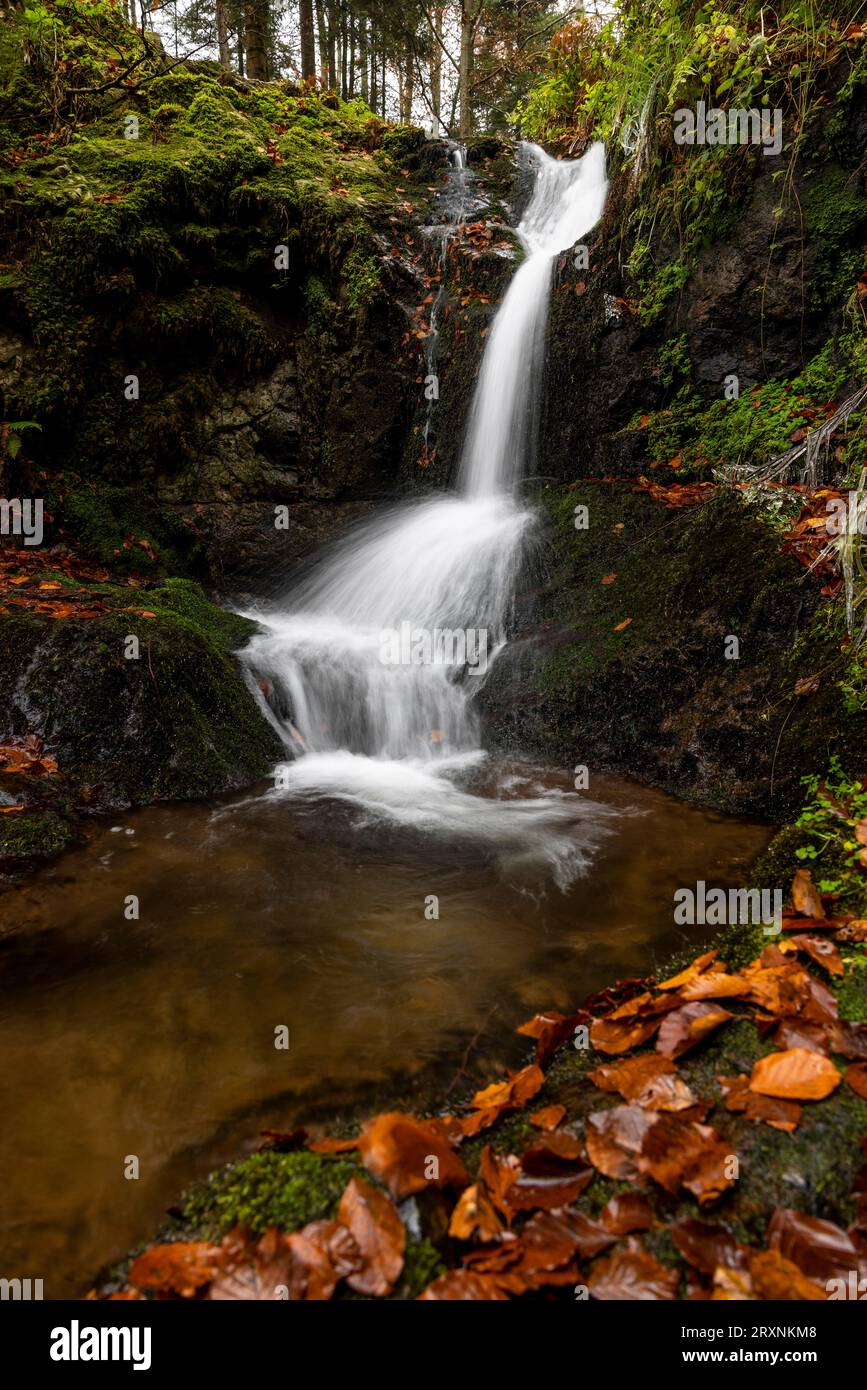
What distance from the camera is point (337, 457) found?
9172mm

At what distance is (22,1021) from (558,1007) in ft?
6.70

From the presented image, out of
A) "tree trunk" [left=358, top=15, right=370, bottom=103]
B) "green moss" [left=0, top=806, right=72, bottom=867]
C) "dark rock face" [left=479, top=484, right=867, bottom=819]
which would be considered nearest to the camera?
"green moss" [left=0, top=806, right=72, bottom=867]

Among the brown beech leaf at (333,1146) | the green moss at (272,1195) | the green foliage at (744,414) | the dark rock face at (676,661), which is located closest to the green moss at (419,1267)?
the green moss at (272,1195)

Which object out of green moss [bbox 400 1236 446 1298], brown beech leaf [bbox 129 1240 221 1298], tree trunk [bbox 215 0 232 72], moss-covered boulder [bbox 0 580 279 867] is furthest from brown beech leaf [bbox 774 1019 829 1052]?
tree trunk [bbox 215 0 232 72]

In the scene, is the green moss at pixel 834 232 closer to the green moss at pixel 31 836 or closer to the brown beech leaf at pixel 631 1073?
the brown beech leaf at pixel 631 1073

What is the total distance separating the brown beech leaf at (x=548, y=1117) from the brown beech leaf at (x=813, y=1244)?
545 millimetres

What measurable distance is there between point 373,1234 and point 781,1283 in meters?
0.79

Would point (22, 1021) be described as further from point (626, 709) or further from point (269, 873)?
point (626, 709)

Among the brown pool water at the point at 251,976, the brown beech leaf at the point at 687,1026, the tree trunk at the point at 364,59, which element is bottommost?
the brown pool water at the point at 251,976

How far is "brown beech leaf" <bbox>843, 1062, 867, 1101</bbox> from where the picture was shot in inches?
61.7

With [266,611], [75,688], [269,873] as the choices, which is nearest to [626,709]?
[269,873]

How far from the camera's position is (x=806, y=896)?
8.04ft

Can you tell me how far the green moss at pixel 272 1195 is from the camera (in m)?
1.47

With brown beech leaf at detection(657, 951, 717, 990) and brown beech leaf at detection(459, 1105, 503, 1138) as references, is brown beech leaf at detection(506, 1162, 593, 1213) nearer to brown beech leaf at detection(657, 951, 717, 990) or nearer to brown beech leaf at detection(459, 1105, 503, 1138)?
brown beech leaf at detection(459, 1105, 503, 1138)
